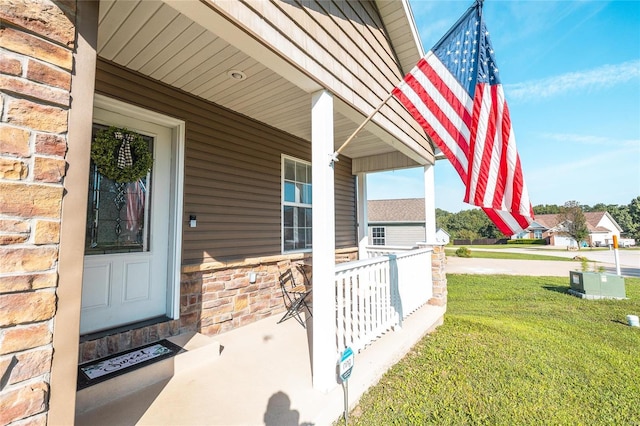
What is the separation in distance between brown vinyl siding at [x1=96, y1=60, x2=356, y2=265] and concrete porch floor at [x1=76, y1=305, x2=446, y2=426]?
119 centimetres

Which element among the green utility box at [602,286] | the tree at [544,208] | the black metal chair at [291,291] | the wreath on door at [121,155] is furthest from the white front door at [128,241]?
the tree at [544,208]

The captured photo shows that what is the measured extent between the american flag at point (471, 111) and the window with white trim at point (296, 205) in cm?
253

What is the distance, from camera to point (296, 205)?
492 centimetres

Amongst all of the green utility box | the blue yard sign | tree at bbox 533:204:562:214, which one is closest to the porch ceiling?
the blue yard sign

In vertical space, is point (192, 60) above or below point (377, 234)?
above

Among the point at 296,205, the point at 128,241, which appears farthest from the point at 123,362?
the point at 296,205

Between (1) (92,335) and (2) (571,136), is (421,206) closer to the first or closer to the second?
(2) (571,136)

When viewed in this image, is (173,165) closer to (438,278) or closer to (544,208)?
(438,278)

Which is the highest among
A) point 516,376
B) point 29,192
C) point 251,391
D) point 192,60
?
point 192,60

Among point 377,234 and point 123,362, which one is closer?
point 123,362

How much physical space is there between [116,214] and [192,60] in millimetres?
1667

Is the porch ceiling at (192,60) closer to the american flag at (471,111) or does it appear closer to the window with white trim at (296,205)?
the american flag at (471,111)

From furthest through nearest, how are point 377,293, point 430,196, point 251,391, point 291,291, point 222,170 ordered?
point 430,196 → point 291,291 → point 222,170 → point 377,293 → point 251,391

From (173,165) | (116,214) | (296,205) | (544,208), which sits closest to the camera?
(116,214)
